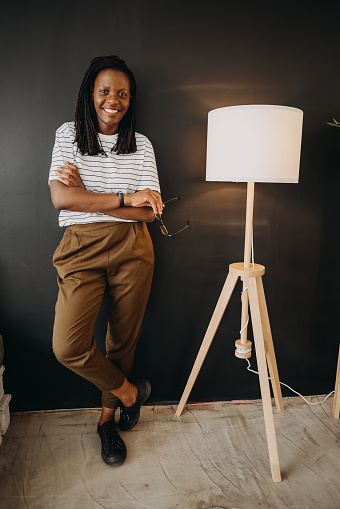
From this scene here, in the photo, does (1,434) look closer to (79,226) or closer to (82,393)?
(82,393)

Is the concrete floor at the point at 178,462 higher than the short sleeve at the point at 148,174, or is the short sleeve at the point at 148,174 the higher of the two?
the short sleeve at the point at 148,174

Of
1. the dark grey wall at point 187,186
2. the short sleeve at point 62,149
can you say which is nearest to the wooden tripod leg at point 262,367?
the dark grey wall at point 187,186

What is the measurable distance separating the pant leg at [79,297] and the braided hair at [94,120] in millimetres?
385

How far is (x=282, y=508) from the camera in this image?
1.58 meters

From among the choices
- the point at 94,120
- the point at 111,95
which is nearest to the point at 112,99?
the point at 111,95

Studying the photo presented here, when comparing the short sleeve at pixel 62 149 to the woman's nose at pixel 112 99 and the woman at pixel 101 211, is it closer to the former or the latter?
the woman at pixel 101 211

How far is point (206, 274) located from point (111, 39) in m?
1.32

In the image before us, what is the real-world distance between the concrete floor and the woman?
0.15 meters

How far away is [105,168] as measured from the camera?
1.78 m

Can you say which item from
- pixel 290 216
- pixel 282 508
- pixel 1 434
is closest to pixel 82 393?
pixel 1 434

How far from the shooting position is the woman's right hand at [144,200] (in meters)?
1.71

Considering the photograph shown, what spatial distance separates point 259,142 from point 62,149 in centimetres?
87

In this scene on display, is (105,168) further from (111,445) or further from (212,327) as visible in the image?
(111,445)

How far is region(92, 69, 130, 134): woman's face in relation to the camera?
1701 mm
